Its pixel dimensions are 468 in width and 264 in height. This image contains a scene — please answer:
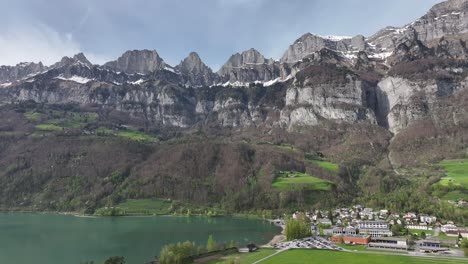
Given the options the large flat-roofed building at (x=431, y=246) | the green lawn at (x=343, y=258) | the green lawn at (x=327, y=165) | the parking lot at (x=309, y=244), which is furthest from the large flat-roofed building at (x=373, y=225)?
the green lawn at (x=327, y=165)

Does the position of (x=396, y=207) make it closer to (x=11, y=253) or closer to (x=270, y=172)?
(x=270, y=172)

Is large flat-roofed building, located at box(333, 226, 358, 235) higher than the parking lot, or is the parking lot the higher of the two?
large flat-roofed building, located at box(333, 226, 358, 235)

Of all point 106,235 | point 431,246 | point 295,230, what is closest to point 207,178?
point 106,235

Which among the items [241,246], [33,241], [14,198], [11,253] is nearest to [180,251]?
[241,246]

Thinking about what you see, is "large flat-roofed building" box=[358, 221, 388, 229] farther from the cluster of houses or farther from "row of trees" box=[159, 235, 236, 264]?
"row of trees" box=[159, 235, 236, 264]

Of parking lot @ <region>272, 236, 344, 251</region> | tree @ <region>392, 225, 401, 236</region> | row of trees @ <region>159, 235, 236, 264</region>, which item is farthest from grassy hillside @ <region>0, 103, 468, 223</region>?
row of trees @ <region>159, 235, 236, 264</region>

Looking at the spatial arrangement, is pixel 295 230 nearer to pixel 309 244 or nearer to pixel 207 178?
pixel 309 244
